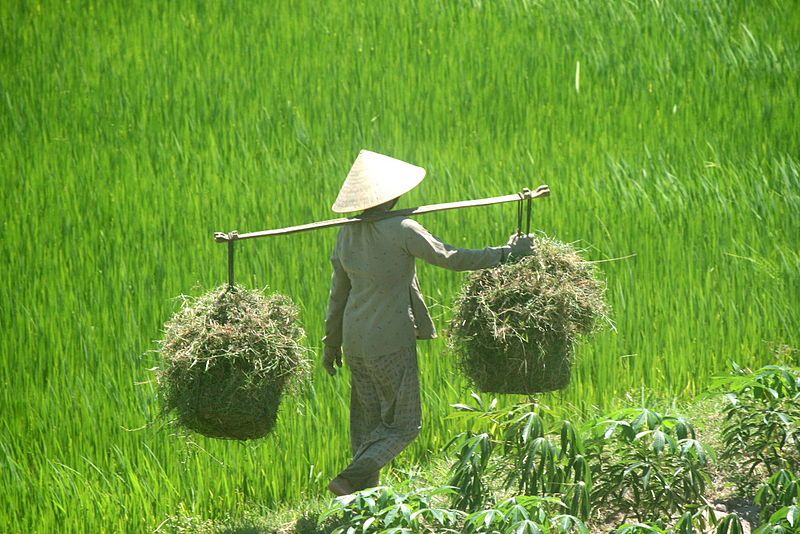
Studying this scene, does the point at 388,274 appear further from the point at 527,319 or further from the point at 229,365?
the point at 229,365

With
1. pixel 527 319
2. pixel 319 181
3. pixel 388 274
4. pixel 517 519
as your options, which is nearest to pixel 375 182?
pixel 388 274

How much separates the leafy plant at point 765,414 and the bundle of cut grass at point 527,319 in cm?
52

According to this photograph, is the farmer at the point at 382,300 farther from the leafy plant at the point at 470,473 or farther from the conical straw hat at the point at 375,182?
the leafy plant at the point at 470,473

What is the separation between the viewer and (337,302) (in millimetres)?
4168

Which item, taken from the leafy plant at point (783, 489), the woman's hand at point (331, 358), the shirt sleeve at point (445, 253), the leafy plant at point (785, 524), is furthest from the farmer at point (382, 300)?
the leafy plant at point (785, 524)

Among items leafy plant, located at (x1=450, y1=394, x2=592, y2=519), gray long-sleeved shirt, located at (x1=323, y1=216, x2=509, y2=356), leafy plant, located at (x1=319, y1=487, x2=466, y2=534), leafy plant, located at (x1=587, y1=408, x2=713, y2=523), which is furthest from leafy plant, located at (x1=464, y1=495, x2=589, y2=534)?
gray long-sleeved shirt, located at (x1=323, y1=216, x2=509, y2=356)

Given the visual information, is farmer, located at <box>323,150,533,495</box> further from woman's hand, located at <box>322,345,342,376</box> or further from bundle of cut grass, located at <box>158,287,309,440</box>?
bundle of cut grass, located at <box>158,287,309,440</box>

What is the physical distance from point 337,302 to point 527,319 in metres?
0.73

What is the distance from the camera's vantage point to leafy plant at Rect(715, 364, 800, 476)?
12.8ft

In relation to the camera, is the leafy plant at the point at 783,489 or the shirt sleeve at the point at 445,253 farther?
the shirt sleeve at the point at 445,253

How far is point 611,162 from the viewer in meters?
6.61

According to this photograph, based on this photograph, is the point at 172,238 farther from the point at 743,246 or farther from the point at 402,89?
the point at 743,246

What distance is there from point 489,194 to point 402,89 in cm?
148

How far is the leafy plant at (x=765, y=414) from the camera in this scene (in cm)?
389
